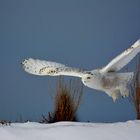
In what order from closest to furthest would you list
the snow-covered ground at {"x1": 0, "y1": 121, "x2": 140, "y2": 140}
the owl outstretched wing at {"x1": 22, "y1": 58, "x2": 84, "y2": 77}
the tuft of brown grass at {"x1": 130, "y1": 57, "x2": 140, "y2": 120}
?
1. the snow-covered ground at {"x1": 0, "y1": 121, "x2": 140, "y2": 140}
2. the owl outstretched wing at {"x1": 22, "y1": 58, "x2": 84, "y2": 77}
3. the tuft of brown grass at {"x1": 130, "y1": 57, "x2": 140, "y2": 120}

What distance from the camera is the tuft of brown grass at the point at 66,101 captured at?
221 cm

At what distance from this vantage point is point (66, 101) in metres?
2.23

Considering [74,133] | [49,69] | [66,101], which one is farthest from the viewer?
[66,101]

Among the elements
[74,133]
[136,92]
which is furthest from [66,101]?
[74,133]

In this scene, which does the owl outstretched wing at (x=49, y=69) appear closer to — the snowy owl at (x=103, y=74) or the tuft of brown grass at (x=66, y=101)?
the snowy owl at (x=103, y=74)

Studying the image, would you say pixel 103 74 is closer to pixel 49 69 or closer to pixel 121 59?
pixel 121 59

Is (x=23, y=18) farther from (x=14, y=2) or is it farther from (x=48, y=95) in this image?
(x=48, y=95)

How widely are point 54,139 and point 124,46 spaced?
1368 millimetres

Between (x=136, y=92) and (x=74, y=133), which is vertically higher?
(x=136, y=92)

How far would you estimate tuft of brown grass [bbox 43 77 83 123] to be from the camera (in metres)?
2.21

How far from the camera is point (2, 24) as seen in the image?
2.64 m

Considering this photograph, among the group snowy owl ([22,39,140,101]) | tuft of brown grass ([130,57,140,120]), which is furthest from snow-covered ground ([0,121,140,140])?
tuft of brown grass ([130,57,140,120])

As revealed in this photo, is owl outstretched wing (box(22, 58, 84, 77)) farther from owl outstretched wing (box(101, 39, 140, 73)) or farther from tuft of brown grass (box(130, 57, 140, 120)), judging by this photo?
tuft of brown grass (box(130, 57, 140, 120))

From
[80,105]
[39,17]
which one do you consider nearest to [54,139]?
[80,105]
